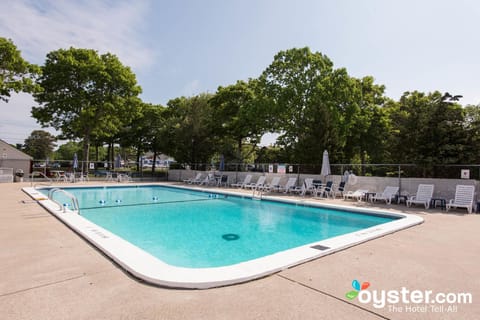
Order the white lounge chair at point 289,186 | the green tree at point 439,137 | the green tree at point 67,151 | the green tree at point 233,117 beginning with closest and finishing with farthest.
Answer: the green tree at point 439,137 → the white lounge chair at point 289,186 → the green tree at point 233,117 → the green tree at point 67,151

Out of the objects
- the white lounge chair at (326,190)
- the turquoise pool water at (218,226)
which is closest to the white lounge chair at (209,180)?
the turquoise pool water at (218,226)

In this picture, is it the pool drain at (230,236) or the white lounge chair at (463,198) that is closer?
the pool drain at (230,236)

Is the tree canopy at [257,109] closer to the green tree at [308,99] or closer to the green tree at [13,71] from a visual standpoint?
the green tree at [308,99]

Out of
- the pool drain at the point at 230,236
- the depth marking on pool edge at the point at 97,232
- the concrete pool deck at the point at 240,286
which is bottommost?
the pool drain at the point at 230,236

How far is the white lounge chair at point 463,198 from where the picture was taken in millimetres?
9680

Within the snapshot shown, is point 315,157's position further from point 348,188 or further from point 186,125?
point 186,125

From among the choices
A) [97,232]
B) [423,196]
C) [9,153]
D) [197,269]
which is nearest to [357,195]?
[423,196]

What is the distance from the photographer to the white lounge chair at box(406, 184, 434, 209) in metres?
10.6

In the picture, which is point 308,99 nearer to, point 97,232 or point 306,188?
point 306,188

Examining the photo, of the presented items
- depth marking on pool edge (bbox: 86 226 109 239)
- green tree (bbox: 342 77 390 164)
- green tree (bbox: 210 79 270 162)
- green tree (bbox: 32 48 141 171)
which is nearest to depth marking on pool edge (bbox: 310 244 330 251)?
depth marking on pool edge (bbox: 86 226 109 239)

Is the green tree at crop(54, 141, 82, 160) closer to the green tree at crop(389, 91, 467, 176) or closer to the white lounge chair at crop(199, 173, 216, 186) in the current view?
the white lounge chair at crop(199, 173, 216, 186)

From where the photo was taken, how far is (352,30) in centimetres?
1343

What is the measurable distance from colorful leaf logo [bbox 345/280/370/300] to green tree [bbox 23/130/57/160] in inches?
2612

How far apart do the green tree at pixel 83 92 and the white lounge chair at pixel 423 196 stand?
23.8 metres
